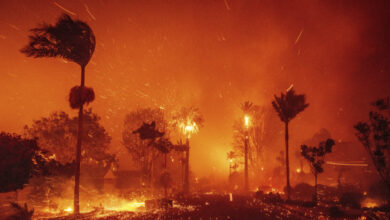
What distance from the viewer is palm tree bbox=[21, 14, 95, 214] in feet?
68.9

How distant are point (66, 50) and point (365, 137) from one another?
24.4 metres

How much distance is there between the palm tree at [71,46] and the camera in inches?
827

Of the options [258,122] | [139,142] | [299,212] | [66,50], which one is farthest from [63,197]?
[258,122]

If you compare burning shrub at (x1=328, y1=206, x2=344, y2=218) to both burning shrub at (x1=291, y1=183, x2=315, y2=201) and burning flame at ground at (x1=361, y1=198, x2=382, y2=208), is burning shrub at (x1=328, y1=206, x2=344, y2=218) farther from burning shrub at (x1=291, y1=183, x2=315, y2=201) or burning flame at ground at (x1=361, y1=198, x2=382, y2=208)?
burning shrub at (x1=291, y1=183, x2=315, y2=201)

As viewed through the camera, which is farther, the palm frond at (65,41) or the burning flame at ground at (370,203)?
the burning flame at ground at (370,203)

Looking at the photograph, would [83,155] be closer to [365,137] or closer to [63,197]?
[63,197]

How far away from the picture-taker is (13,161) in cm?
1656

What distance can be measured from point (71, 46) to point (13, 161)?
8519 millimetres

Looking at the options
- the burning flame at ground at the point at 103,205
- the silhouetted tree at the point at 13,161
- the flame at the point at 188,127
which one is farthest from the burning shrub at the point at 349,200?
the silhouetted tree at the point at 13,161

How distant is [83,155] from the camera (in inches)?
1853

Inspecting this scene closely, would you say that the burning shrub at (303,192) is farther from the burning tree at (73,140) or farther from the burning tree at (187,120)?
the burning tree at (73,140)

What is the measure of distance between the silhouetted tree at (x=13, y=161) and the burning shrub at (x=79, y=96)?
4589 millimetres

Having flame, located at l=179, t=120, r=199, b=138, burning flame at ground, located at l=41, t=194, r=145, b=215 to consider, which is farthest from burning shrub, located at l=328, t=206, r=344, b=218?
flame, located at l=179, t=120, r=199, b=138

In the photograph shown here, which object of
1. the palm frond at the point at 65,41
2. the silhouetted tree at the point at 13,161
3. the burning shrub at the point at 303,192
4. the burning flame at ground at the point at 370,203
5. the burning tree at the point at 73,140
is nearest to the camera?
the silhouetted tree at the point at 13,161
